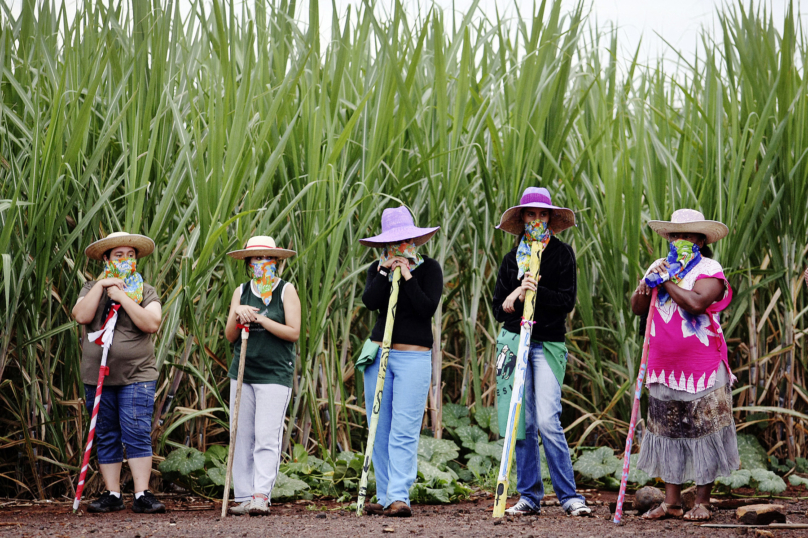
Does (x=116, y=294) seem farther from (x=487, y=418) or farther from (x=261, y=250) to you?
(x=487, y=418)

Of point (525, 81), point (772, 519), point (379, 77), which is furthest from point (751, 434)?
point (379, 77)

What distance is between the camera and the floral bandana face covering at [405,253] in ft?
11.9

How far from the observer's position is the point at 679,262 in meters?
3.40

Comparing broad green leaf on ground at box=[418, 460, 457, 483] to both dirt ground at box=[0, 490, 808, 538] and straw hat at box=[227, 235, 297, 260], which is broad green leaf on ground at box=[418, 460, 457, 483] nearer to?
dirt ground at box=[0, 490, 808, 538]

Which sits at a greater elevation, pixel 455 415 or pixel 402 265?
pixel 402 265

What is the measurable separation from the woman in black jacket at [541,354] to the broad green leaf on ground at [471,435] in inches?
31.3

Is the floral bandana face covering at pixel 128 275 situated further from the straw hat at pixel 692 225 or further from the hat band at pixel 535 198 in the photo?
the straw hat at pixel 692 225

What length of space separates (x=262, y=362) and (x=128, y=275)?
2.41 ft

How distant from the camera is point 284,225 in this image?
4.44m

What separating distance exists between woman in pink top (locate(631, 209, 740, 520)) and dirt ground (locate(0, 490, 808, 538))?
0.22 meters

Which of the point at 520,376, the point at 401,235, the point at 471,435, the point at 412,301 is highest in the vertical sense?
the point at 401,235

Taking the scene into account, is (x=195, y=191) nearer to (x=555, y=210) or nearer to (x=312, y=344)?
(x=312, y=344)

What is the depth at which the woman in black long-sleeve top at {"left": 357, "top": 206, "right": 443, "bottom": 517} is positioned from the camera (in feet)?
11.5

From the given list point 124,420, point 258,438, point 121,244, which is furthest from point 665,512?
point 121,244
